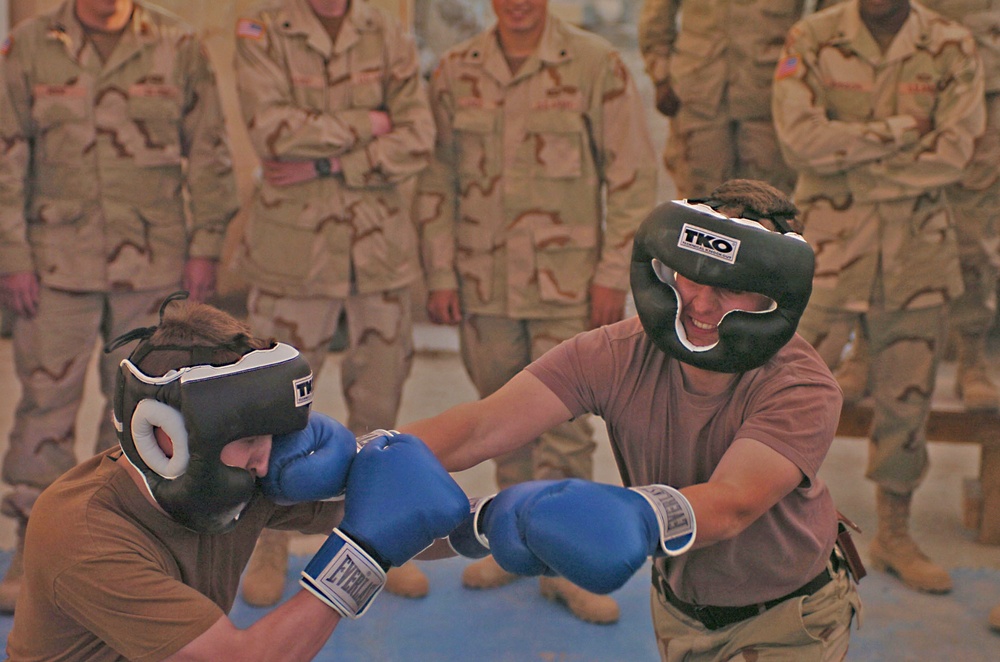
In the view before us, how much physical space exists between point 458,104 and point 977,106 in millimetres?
1765

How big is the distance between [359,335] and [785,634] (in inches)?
84.6

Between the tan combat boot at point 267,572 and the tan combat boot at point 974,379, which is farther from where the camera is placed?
the tan combat boot at point 974,379

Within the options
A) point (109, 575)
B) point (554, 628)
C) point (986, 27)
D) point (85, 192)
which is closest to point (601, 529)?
point (109, 575)

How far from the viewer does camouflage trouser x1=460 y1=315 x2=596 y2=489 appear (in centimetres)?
393

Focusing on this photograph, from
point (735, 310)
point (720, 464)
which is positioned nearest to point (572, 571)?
point (720, 464)

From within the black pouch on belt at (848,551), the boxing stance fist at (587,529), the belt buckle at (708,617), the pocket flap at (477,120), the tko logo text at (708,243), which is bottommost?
the belt buckle at (708,617)

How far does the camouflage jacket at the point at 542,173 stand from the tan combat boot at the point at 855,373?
1.15m

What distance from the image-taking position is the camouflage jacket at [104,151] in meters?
3.82

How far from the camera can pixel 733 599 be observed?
2.24 meters

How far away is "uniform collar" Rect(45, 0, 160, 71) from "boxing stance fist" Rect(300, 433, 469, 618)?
2540 millimetres

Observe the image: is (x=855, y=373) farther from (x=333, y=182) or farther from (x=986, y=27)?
(x=333, y=182)

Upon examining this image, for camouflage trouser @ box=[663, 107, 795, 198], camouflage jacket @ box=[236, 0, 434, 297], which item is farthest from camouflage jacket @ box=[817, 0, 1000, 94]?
camouflage jacket @ box=[236, 0, 434, 297]

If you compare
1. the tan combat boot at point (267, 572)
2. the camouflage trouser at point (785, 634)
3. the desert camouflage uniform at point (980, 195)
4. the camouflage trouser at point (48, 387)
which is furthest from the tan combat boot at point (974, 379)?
the camouflage trouser at point (48, 387)

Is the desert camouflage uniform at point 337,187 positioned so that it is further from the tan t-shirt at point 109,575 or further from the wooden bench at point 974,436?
the tan t-shirt at point 109,575
